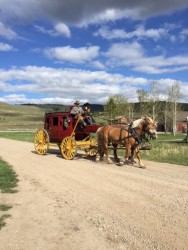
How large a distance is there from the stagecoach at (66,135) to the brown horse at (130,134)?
126 cm

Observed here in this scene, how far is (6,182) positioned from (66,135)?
640 centimetres

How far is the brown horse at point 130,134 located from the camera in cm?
1412

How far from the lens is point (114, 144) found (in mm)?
15648

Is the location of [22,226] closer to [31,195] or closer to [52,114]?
[31,195]

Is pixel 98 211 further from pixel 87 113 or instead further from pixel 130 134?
pixel 87 113

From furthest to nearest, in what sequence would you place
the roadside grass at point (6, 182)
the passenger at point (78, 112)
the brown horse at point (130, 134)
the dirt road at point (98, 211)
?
the passenger at point (78, 112)
the brown horse at point (130, 134)
the roadside grass at point (6, 182)
the dirt road at point (98, 211)

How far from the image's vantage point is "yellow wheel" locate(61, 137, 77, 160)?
1633cm

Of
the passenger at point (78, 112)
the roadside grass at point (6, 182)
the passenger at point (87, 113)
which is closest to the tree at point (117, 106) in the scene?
the passenger at point (87, 113)

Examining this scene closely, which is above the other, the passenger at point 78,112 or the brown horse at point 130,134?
the passenger at point 78,112

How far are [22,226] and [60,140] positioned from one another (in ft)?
36.0

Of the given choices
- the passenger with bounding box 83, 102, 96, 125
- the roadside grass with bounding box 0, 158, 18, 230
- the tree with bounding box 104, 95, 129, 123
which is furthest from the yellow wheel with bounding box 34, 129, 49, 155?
the tree with bounding box 104, 95, 129, 123

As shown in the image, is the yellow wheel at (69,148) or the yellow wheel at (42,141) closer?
the yellow wheel at (69,148)

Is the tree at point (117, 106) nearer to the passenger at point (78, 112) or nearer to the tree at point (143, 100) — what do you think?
the tree at point (143, 100)

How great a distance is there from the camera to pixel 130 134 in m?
14.5
